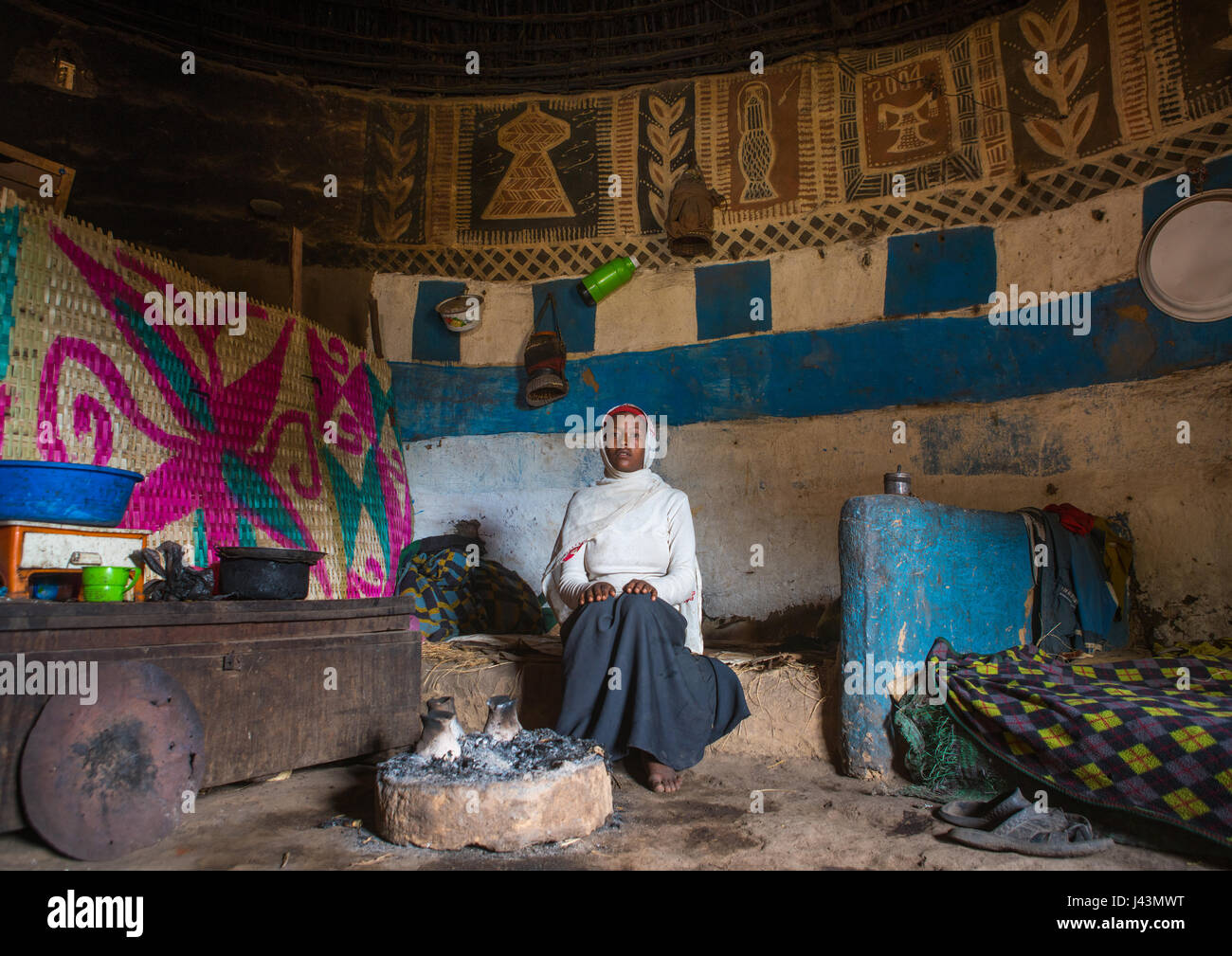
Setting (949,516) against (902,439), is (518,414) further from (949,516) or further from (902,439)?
(949,516)

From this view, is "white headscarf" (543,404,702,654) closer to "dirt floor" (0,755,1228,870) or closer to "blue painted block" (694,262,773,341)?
"dirt floor" (0,755,1228,870)

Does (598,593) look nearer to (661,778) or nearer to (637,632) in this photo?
(637,632)

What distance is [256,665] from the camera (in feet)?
8.98

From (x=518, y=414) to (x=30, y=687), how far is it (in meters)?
3.65

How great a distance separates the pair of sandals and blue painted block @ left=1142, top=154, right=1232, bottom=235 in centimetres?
320

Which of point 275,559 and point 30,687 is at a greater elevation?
point 275,559

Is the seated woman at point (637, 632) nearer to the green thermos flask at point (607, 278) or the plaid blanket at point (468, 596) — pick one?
the plaid blanket at point (468, 596)

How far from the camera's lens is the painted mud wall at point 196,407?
11.0ft

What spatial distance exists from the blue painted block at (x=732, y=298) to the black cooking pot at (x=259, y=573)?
321 cm

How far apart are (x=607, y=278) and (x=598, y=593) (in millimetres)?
2891

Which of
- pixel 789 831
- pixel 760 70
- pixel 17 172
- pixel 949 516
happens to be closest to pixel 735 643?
pixel 949 516

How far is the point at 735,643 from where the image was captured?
15.4ft

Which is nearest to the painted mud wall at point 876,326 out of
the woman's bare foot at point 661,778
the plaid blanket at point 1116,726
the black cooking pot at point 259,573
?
the plaid blanket at point 1116,726

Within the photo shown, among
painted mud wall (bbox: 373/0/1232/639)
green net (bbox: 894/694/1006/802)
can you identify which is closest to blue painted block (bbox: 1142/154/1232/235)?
painted mud wall (bbox: 373/0/1232/639)
